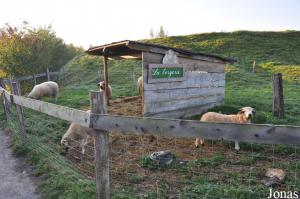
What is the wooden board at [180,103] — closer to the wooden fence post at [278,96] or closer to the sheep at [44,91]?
the wooden fence post at [278,96]

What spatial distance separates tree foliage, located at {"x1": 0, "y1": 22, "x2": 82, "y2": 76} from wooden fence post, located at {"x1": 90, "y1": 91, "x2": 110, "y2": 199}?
20.3m

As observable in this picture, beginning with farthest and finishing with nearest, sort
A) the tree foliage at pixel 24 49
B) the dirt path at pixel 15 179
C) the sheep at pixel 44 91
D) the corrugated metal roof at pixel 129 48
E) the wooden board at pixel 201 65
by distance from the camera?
the tree foliage at pixel 24 49 < the sheep at pixel 44 91 < the wooden board at pixel 201 65 < the corrugated metal roof at pixel 129 48 < the dirt path at pixel 15 179

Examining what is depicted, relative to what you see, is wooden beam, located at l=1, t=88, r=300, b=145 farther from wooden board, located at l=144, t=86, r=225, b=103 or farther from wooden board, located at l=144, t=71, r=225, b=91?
wooden board, located at l=144, t=71, r=225, b=91

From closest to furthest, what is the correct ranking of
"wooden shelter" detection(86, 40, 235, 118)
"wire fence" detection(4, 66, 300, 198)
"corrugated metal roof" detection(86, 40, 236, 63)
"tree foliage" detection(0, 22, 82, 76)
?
"wire fence" detection(4, 66, 300, 198) < "corrugated metal roof" detection(86, 40, 236, 63) < "wooden shelter" detection(86, 40, 235, 118) < "tree foliage" detection(0, 22, 82, 76)

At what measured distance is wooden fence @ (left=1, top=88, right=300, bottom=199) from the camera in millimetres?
2689

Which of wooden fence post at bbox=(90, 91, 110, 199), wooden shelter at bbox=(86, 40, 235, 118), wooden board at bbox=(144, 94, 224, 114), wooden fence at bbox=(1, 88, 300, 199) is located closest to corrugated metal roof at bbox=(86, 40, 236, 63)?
wooden shelter at bbox=(86, 40, 235, 118)

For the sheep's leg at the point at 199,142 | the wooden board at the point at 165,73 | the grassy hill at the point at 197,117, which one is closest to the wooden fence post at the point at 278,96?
the grassy hill at the point at 197,117

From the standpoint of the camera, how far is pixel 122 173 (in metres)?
5.44

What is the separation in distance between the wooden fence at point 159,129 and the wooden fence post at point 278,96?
7.30m

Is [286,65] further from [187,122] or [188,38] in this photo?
[187,122]

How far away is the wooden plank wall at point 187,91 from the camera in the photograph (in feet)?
27.6

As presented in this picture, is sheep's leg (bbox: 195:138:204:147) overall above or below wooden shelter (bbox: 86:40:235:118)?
below

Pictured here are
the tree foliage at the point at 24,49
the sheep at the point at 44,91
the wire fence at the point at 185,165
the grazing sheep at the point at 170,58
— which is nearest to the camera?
the wire fence at the point at 185,165

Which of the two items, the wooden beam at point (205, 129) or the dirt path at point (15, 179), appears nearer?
the wooden beam at point (205, 129)
